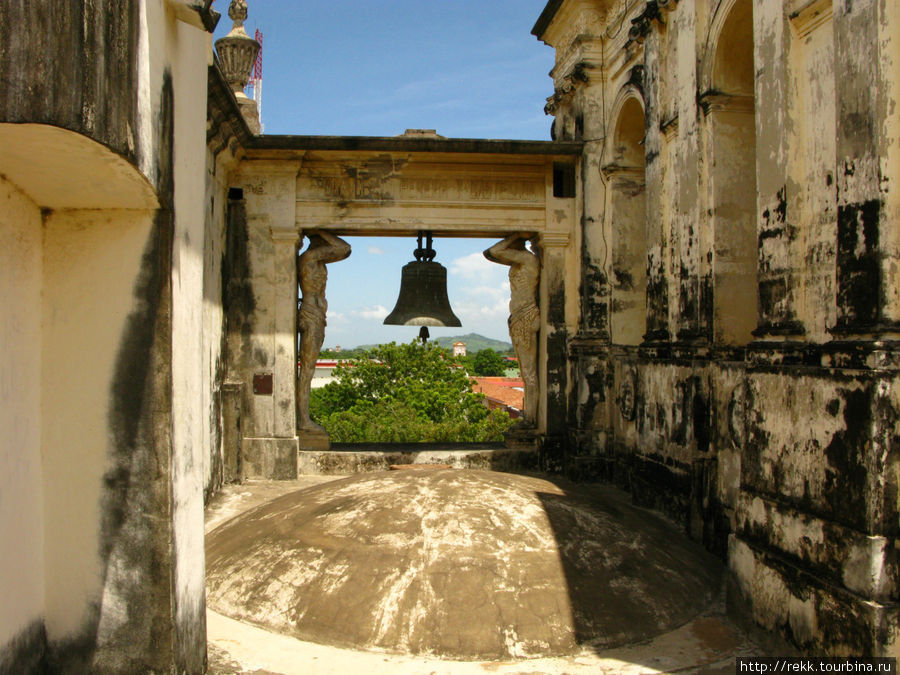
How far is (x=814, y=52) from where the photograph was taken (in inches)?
185

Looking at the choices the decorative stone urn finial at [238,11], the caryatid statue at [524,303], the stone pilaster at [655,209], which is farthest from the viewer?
the decorative stone urn finial at [238,11]

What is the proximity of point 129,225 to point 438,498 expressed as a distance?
9.60ft

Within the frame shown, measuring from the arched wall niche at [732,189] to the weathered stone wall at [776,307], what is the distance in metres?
0.01

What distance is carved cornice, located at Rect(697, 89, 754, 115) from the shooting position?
21.9 feet

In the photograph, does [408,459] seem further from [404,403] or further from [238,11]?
[404,403]

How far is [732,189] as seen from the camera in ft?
22.0

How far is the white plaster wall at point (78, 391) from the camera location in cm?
357

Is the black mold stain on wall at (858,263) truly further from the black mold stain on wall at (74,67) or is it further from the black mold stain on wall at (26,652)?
the black mold stain on wall at (26,652)

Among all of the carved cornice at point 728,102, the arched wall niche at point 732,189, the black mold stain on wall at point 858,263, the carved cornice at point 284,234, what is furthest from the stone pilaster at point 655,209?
the carved cornice at point 284,234

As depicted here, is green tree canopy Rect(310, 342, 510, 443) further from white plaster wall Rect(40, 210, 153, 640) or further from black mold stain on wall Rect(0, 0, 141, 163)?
black mold stain on wall Rect(0, 0, 141, 163)

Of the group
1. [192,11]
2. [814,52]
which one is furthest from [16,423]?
[814,52]

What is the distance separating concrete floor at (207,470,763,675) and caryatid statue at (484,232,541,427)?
4.24 m

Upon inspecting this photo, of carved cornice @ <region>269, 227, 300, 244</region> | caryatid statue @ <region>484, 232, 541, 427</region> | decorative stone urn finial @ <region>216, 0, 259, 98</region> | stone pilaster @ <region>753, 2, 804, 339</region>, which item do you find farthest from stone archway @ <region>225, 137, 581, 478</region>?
stone pilaster @ <region>753, 2, 804, 339</region>

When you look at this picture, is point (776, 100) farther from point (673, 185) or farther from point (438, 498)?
point (438, 498)
